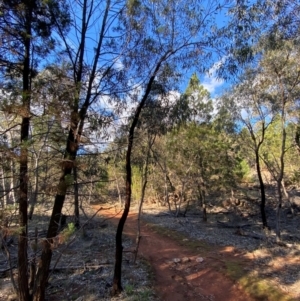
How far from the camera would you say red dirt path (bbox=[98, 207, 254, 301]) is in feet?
23.3

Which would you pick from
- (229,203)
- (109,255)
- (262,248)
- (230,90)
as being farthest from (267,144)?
(109,255)

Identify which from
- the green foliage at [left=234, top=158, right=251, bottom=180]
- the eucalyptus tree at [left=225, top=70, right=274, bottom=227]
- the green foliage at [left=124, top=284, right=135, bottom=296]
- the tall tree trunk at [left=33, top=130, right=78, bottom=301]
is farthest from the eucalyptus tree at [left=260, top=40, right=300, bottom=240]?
the tall tree trunk at [left=33, top=130, right=78, bottom=301]

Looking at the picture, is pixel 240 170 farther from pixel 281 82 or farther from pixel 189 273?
Answer: pixel 189 273

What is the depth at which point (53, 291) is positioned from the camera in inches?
276

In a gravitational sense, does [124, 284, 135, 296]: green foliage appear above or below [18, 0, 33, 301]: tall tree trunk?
below

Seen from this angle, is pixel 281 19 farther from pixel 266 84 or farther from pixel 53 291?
pixel 53 291

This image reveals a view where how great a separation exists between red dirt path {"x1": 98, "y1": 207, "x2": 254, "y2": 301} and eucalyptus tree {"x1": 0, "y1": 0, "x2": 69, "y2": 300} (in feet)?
12.6

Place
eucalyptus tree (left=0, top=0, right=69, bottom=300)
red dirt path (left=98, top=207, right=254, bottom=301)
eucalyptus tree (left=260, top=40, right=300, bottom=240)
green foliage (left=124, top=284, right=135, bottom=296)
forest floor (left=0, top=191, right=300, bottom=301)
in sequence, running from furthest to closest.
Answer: eucalyptus tree (left=260, top=40, right=300, bottom=240) → red dirt path (left=98, top=207, right=254, bottom=301) → forest floor (left=0, top=191, right=300, bottom=301) → green foliage (left=124, top=284, right=135, bottom=296) → eucalyptus tree (left=0, top=0, right=69, bottom=300)

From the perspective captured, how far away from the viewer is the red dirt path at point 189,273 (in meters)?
7.10

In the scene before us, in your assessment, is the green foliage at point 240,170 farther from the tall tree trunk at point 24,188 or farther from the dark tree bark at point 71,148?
the tall tree trunk at point 24,188

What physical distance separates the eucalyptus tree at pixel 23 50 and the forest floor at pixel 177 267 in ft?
2.34

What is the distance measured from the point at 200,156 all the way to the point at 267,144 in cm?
1119

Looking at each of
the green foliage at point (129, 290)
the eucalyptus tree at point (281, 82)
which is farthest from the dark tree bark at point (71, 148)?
the eucalyptus tree at point (281, 82)

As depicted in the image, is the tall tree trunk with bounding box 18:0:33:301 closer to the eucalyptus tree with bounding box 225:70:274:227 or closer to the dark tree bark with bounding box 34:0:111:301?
the dark tree bark with bounding box 34:0:111:301
